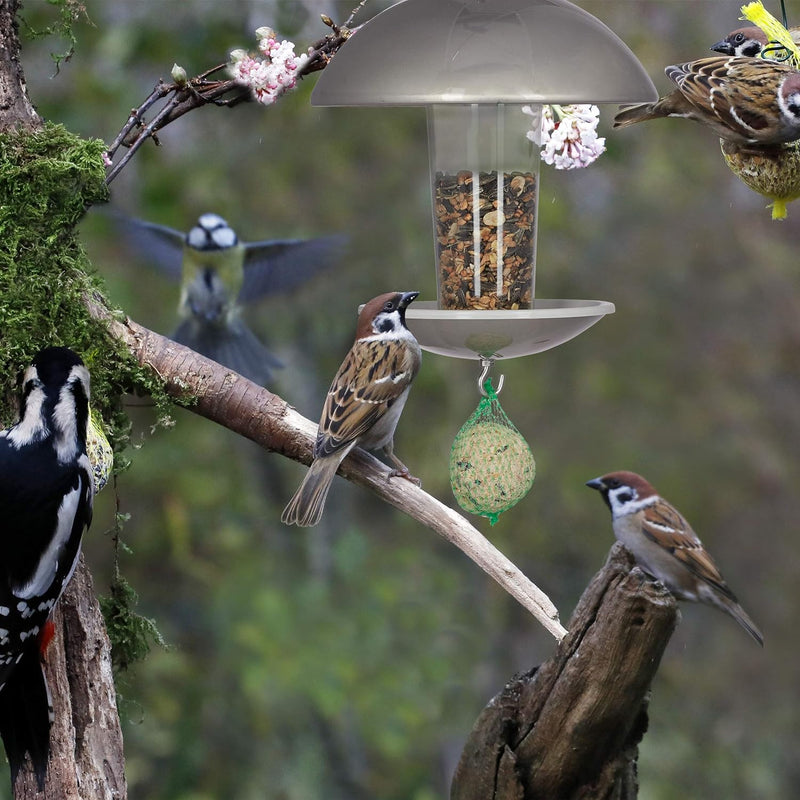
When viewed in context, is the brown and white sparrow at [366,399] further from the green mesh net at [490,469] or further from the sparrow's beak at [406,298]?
the green mesh net at [490,469]

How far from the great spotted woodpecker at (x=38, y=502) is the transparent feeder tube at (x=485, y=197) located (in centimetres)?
112

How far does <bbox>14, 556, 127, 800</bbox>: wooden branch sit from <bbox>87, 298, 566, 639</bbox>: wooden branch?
54 centimetres

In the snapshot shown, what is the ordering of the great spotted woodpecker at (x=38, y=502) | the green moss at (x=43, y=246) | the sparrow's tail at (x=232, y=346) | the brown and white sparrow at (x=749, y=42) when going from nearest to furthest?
the great spotted woodpecker at (x=38, y=502)
the green moss at (x=43, y=246)
the brown and white sparrow at (x=749, y=42)
the sparrow's tail at (x=232, y=346)

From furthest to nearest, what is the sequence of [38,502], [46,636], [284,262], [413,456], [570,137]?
[413,456], [284,262], [570,137], [46,636], [38,502]

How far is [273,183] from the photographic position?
5.30 m

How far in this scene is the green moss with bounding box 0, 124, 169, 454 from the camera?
269 centimetres

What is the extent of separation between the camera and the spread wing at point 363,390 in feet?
9.69

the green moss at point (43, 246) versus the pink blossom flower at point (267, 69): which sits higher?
the pink blossom flower at point (267, 69)

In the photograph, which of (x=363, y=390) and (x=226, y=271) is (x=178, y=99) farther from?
(x=226, y=271)

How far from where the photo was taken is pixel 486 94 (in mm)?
2566

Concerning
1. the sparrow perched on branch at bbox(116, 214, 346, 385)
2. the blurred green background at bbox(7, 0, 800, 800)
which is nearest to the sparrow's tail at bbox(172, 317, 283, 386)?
the sparrow perched on branch at bbox(116, 214, 346, 385)

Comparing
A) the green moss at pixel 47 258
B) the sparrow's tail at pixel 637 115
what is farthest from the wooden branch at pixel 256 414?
the sparrow's tail at pixel 637 115

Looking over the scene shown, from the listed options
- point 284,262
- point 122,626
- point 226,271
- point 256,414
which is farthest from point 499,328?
point 226,271

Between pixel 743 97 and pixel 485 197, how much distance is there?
762 mm
